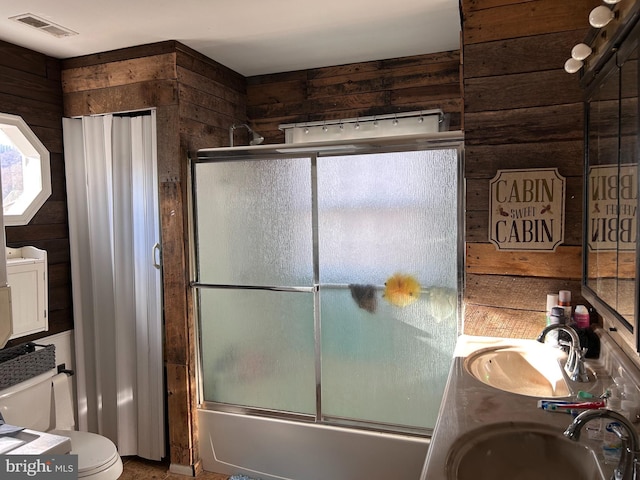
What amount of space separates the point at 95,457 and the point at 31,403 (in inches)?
16.3

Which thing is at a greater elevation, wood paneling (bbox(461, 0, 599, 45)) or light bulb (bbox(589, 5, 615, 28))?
wood paneling (bbox(461, 0, 599, 45))

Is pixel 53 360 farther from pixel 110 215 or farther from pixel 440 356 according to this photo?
pixel 440 356

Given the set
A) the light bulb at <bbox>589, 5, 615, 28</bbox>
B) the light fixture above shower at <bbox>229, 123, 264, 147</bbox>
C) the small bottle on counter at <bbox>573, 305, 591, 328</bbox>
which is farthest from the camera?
the light fixture above shower at <bbox>229, 123, 264, 147</bbox>

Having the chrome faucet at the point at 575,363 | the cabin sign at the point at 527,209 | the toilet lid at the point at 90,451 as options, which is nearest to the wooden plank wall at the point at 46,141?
the toilet lid at the point at 90,451

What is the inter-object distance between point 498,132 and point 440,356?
1075 mm

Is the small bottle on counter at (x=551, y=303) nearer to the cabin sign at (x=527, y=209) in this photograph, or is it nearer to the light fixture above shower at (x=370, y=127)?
the cabin sign at (x=527, y=209)

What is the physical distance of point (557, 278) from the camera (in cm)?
208

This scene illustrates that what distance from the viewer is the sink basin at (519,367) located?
1.82 m

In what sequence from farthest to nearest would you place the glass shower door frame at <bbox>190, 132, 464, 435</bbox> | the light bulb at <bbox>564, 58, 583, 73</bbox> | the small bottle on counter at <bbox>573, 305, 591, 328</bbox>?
1. the glass shower door frame at <bbox>190, 132, 464, 435</bbox>
2. the small bottle on counter at <bbox>573, 305, 591, 328</bbox>
3. the light bulb at <bbox>564, 58, 583, 73</bbox>

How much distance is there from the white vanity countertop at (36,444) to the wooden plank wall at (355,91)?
6.98ft

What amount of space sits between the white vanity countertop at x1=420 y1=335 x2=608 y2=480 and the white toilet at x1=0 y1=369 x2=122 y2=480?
5.30ft

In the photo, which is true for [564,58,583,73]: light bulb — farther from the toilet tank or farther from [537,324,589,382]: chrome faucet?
the toilet tank

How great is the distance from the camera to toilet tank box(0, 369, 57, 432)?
2254mm

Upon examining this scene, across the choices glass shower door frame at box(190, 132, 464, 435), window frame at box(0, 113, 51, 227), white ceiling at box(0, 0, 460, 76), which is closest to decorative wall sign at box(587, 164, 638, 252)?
glass shower door frame at box(190, 132, 464, 435)
